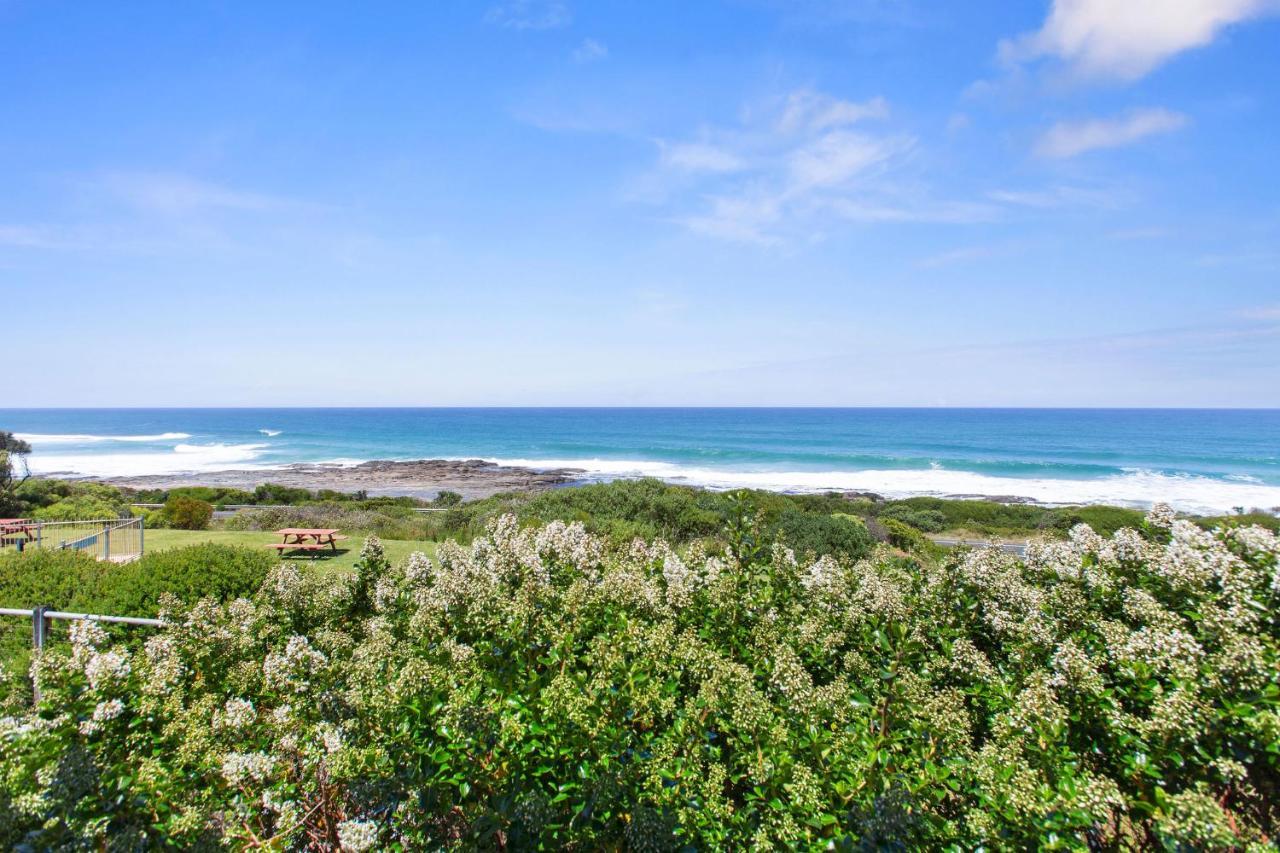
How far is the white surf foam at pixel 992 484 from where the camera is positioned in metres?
35.5

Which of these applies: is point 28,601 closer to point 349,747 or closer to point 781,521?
point 349,747

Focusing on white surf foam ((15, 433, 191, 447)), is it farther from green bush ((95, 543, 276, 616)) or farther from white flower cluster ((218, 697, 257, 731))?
white flower cluster ((218, 697, 257, 731))

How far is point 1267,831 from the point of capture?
2.37m

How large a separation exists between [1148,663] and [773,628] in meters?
1.87

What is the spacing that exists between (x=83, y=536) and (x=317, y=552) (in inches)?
172

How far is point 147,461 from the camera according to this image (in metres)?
56.9

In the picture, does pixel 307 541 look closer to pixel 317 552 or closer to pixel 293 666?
pixel 317 552

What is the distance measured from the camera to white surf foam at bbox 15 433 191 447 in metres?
79.4

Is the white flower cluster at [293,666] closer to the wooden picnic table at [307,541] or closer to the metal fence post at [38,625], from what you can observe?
the metal fence post at [38,625]

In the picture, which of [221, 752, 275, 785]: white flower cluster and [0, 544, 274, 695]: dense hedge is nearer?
[221, 752, 275, 785]: white flower cluster

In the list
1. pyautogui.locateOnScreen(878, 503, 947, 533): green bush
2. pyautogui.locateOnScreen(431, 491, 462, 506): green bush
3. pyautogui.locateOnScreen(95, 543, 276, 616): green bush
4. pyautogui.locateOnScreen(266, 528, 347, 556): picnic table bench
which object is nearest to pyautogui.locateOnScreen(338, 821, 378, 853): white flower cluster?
pyautogui.locateOnScreen(95, 543, 276, 616): green bush

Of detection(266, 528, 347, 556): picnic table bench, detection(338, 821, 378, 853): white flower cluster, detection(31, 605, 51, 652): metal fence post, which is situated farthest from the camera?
detection(266, 528, 347, 556): picnic table bench

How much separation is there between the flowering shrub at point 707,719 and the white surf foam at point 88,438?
98.8m

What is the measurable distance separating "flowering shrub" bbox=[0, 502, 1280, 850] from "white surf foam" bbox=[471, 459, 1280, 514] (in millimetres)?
32701
